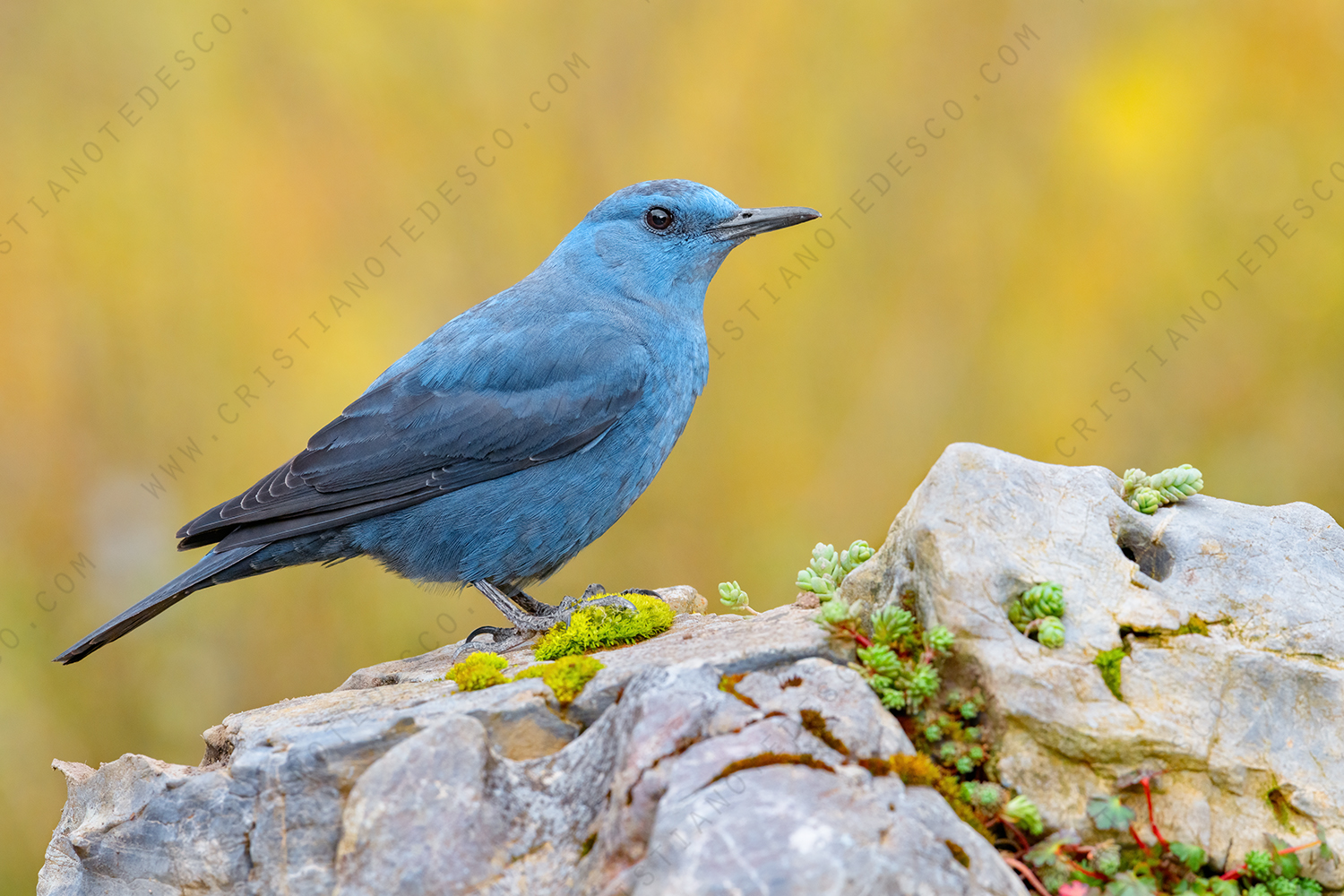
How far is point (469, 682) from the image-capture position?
4.07 m

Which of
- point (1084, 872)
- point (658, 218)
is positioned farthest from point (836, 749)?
point (658, 218)

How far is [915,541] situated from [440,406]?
2651 millimetres

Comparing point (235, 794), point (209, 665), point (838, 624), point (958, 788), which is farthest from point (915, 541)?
point (209, 665)

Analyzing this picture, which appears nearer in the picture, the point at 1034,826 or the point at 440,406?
the point at 1034,826

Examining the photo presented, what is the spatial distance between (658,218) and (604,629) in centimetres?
237

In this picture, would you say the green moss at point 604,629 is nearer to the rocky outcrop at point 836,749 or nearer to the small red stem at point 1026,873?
the rocky outcrop at point 836,749

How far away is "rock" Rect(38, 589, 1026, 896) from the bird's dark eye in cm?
246

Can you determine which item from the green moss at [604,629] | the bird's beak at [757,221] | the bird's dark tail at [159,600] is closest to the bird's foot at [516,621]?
the green moss at [604,629]

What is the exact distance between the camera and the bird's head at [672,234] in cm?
575

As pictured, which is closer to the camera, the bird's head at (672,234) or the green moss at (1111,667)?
the green moss at (1111,667)

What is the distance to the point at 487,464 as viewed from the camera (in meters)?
5.29

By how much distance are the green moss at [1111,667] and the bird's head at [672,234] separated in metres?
2.97

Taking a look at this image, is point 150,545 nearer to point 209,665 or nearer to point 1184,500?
point 209,665

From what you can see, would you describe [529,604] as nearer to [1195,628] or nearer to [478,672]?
[478,672]
